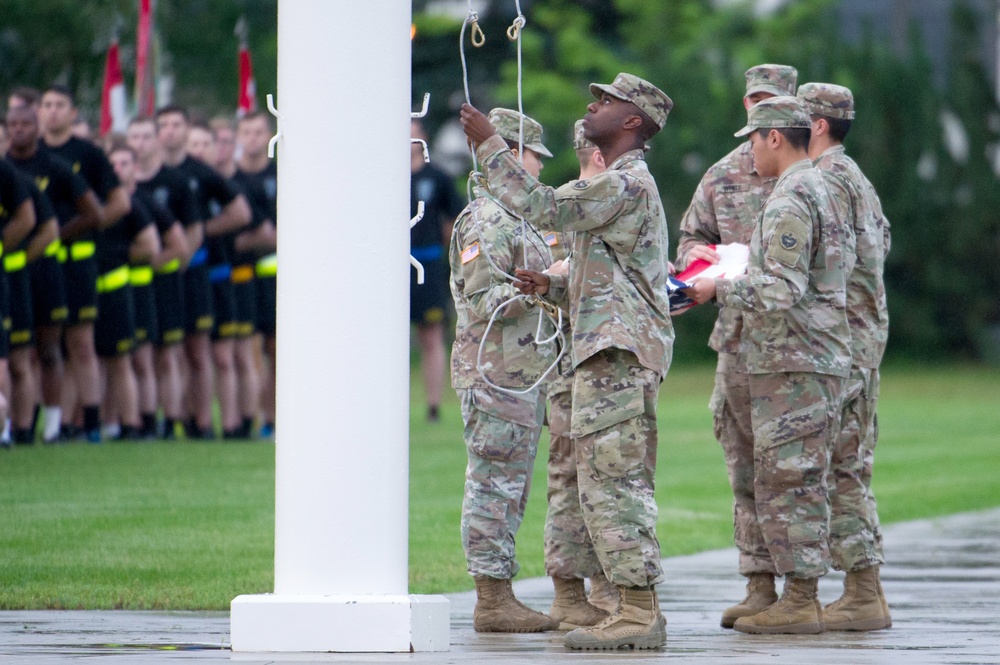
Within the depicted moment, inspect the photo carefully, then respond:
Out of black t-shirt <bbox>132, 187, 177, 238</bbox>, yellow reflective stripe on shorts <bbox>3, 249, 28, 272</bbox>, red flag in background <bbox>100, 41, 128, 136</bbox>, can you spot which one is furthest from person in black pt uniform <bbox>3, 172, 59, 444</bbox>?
red flag in background <bbox>100, 41, 128, 136</bbox>

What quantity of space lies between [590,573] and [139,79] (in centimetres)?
1347

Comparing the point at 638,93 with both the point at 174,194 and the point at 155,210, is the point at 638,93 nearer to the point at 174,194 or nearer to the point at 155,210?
the point at 155,210

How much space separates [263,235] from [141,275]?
1.18 metres

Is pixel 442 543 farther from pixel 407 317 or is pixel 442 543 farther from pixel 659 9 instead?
pixel 659 9

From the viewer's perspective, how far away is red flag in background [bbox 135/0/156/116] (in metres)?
20.0

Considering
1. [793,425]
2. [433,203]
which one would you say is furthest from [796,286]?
[433,203]

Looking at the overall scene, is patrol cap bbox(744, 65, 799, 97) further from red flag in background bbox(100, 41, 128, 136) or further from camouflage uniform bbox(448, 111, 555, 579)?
red flag in background bbox(100, 41, 128, 136)

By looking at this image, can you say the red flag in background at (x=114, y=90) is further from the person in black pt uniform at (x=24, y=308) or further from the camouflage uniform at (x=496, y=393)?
the camouflage uniform at (x=496, y=393)

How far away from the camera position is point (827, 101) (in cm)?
871

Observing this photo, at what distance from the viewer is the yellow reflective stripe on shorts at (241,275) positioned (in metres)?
17.1

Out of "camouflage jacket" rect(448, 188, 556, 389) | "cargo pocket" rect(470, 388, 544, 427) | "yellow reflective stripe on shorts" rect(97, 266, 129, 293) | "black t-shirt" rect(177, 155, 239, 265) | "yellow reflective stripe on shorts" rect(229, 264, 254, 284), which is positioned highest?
"black t-shirt" rect(177, 155, 239, 265)

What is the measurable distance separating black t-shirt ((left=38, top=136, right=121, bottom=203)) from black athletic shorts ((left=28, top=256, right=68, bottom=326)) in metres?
0.70

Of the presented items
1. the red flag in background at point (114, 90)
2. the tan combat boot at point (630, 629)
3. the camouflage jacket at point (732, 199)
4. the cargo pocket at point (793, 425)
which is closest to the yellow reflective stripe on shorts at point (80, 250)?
the red flag in background at point (114, 90)

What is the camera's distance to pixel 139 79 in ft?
67.3
